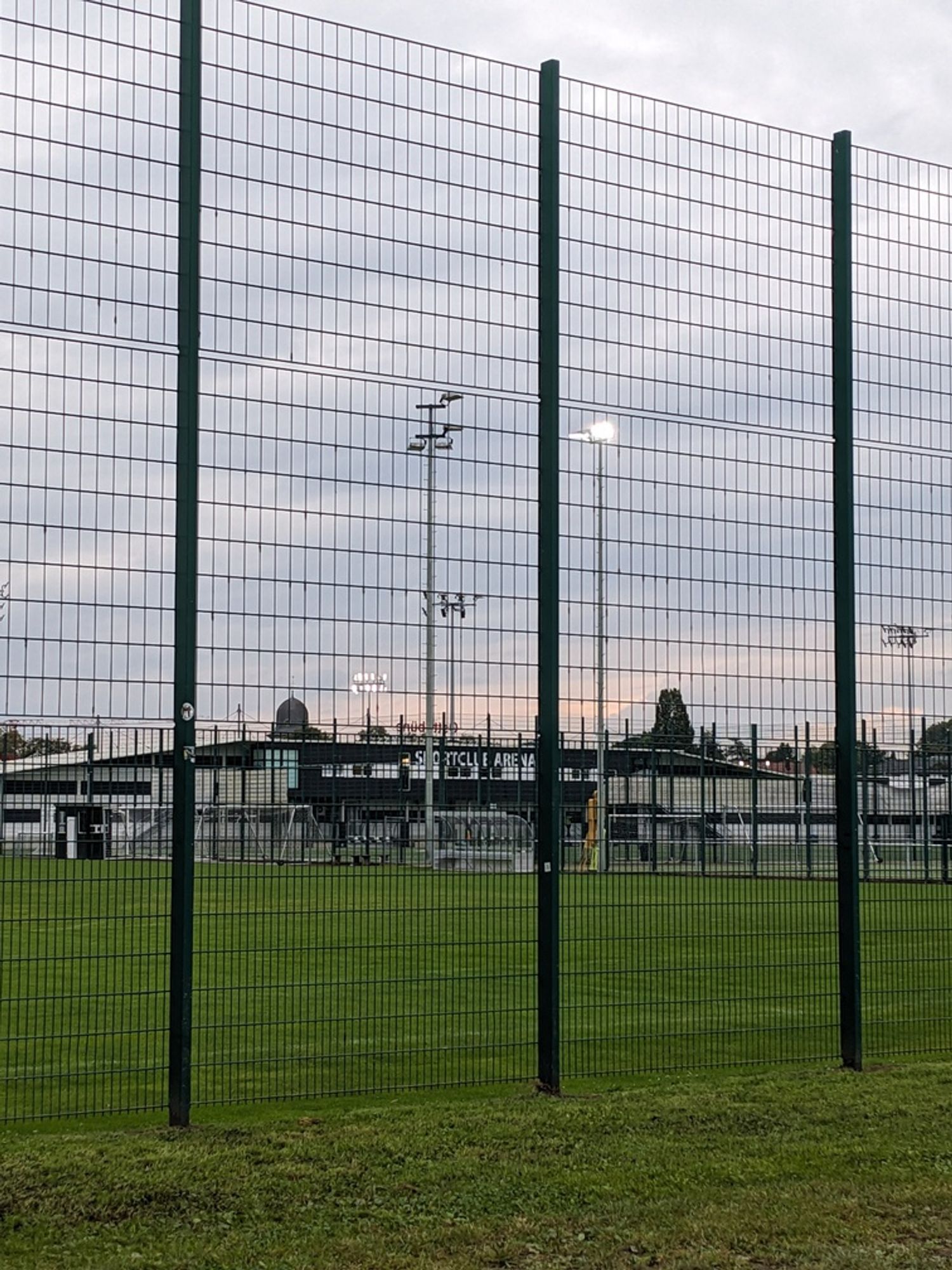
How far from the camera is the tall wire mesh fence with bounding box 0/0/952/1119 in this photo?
8031 millimetres

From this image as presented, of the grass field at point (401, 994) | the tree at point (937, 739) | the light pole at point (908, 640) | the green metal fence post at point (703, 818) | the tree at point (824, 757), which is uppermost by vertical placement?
the light pole at point (908, 640)

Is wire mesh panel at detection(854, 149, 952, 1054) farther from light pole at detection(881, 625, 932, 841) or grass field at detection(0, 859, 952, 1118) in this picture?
grass field at detection(0, 859, 952, 1118)

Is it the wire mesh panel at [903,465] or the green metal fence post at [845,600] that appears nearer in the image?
the green metal fence post at [845,600]

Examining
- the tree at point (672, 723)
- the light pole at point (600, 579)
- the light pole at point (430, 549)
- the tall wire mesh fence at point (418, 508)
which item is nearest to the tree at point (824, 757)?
the tall wire mesh fence at point (418, 508)

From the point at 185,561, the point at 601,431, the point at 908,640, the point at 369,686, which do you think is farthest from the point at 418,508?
the point at 908,640

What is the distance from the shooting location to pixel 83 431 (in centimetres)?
801

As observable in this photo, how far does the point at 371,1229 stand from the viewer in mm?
6199

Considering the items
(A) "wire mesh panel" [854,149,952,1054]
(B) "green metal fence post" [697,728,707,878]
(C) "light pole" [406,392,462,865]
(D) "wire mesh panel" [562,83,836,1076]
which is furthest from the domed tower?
(A) "wire mesh panel" [854,149,952,1054]

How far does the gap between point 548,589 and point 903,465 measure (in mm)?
3108

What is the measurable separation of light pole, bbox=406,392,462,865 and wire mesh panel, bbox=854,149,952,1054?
302 cm

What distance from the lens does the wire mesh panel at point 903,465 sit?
10438 millimetres

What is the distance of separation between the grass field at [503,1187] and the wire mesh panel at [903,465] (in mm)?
2806

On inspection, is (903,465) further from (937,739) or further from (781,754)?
(781,754)

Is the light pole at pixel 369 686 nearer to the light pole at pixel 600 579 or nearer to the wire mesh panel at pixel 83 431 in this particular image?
the wire mesh panel at pixel 83 431
